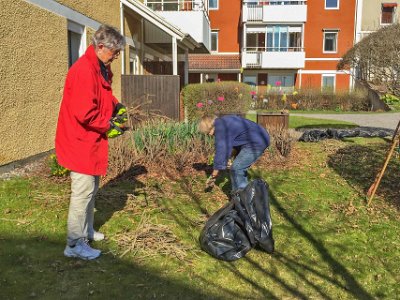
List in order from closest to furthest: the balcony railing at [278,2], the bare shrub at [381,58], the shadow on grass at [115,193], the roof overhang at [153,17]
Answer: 1. the shadow on grass at [115,193]
2. the bare shrub at [381,58]
3. the roof overhang at [153,17]
4. the balcony railing at [278,2]

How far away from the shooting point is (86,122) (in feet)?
11.0

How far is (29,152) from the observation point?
690 centimetres

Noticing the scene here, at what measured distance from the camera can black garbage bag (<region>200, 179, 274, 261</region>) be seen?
3945 millimetres

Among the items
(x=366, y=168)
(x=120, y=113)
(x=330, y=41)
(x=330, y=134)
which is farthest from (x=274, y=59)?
(x=120, y=113)

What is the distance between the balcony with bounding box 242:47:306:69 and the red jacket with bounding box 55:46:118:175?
3032cm

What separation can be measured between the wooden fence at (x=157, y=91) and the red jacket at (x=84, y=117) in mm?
8231

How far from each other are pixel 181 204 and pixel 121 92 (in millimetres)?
7162

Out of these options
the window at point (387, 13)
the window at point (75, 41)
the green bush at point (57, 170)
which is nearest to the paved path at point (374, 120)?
the window at point (75, 41)

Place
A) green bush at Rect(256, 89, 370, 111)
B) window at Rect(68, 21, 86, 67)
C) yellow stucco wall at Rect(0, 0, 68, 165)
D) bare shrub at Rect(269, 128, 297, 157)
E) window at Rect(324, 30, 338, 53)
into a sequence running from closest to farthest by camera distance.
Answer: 1. yellow stucco wall at Rect(0, 0, 68, 165)
2. bare shrub at Rect(269, 128, 297, 157)
3. window at Rect(68, 21, 86, 67)
4. green bush at Rect(256, 89, 370, 111)
5. window at Rect(324, 30, 338, 53)

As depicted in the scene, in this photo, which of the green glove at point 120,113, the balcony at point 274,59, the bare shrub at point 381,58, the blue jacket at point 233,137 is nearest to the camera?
the green glove at point 120,113

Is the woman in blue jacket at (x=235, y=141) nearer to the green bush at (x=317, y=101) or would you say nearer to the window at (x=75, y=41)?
the window at (x=75, y=41)

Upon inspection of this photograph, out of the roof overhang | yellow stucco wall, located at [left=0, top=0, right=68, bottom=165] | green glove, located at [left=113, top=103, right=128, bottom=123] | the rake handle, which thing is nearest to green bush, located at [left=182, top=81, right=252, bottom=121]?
the roof overhang

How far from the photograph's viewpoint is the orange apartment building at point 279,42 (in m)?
32.9

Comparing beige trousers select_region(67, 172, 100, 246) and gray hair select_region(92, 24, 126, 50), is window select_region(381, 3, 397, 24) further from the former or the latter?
beige trousers select_region(67, 172, 100, 246)
